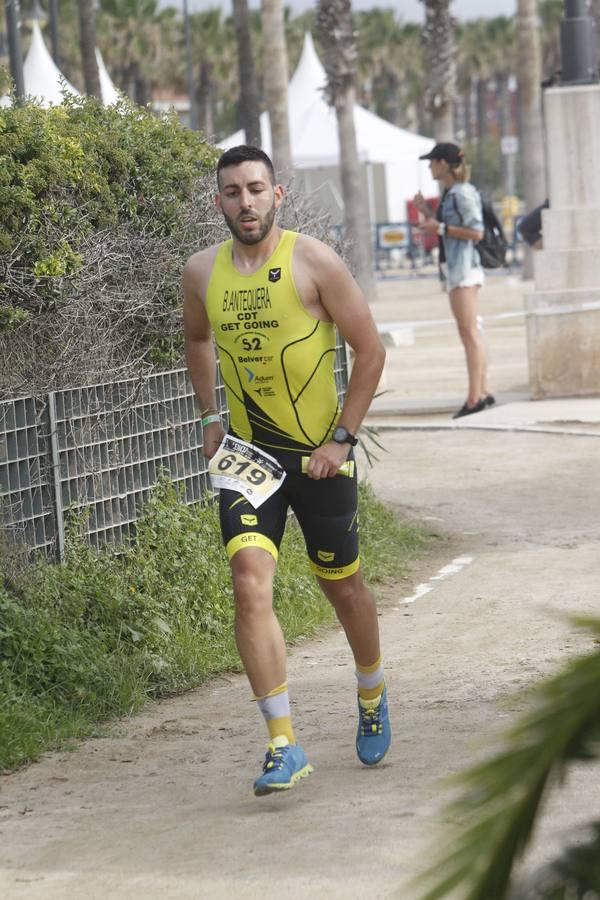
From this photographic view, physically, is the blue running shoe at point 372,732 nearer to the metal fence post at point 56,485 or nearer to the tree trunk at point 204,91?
the metal fence post at point 56,485

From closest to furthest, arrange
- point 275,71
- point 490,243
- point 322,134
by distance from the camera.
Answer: point 490,243
point 275,71
point 322,134

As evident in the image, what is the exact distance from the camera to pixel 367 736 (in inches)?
194

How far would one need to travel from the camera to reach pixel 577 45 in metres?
14.7

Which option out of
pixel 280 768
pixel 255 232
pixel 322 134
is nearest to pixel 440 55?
pixel 322 134

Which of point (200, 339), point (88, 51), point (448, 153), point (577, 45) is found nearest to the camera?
point (200, 339)

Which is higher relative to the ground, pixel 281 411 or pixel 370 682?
pixel 281 411

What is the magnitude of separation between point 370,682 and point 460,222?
8.31 metres

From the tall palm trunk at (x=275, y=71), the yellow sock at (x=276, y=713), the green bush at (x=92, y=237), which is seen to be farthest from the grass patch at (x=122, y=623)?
the tall palm trunk at (x=275, y=71)

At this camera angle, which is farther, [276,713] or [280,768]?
[276,713]

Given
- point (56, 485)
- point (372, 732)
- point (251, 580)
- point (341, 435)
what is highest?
point (341, 435)

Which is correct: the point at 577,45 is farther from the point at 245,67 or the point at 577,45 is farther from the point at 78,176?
the point at 245,67

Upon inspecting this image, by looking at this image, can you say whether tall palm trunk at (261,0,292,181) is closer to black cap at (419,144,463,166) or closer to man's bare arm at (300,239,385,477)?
black cap at (419,144,463,166)

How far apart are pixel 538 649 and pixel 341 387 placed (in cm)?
299

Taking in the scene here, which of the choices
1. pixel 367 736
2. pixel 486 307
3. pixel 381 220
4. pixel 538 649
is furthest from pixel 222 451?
pixel 381 220
